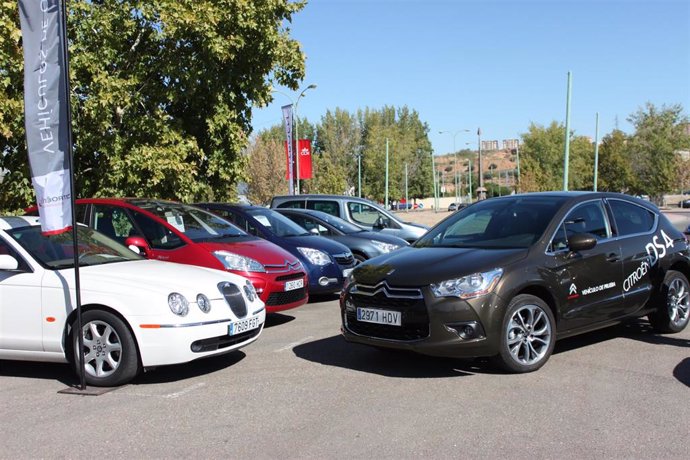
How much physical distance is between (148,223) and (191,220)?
0.62 m

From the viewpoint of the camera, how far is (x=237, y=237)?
352 inches

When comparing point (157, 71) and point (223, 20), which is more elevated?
point (223, 20)

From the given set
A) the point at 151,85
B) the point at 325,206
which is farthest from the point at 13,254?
the point at 325,206

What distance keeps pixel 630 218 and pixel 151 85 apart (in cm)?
931

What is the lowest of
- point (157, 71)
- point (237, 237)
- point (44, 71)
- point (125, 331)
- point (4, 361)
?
point (4, 361)

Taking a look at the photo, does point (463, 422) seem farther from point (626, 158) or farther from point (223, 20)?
point (626, 158)

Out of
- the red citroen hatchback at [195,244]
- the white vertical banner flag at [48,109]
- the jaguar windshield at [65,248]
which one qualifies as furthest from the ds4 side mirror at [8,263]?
the red citroen hatchback at [195,244]

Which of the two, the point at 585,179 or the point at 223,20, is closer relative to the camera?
the point at 223,20

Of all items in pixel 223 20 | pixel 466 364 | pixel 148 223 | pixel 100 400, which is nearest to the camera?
pixel 100 400

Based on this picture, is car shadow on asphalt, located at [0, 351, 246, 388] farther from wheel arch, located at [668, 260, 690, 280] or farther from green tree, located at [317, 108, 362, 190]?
green tree, located at [317, 108, 362, 190]

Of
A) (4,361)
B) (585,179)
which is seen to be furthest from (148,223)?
(585,179)

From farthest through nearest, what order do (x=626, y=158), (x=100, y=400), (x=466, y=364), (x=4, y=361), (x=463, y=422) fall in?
(x=626, y=158) → (x=4, y=361) → (x=466, y=364) → (x=100, y=400) → (x=463, y=422)

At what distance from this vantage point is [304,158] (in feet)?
111

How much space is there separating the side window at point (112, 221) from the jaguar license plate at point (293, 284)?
85.0 inches
